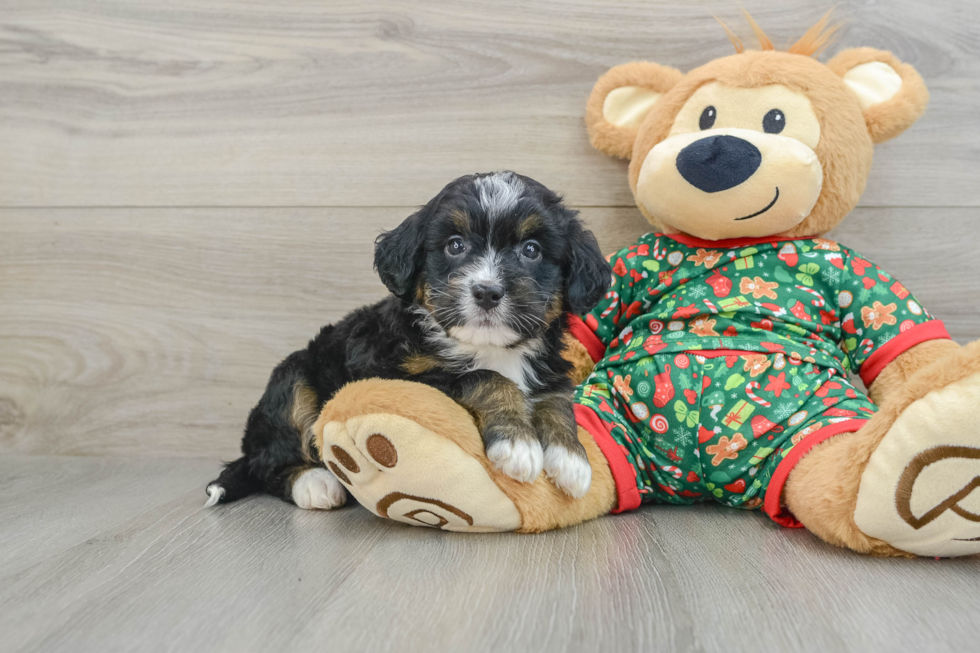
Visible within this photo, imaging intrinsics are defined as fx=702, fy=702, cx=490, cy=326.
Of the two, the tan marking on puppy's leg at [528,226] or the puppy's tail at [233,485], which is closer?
the tan marking on puppy's leg at [528,226]

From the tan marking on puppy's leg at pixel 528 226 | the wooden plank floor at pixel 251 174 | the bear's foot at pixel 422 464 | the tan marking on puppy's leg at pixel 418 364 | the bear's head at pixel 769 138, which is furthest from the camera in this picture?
the wooden plank floor at pixel 251 174

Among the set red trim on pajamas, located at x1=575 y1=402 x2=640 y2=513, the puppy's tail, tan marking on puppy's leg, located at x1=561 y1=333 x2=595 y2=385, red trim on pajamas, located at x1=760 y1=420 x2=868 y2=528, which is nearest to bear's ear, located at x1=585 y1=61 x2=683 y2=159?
tan marking on puppy's leg, located at x1=561 y1=333 x2=595 y2=385

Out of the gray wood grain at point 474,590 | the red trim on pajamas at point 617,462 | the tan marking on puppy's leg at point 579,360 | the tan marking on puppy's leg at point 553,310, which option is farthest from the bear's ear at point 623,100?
the gray wood grain at point 474,590

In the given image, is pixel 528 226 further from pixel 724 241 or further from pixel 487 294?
pixel 724 241

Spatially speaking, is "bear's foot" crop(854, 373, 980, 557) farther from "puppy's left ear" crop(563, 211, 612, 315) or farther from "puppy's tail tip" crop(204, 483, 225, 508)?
"puppy's tail tip" crop(204, 483, 225, 508)

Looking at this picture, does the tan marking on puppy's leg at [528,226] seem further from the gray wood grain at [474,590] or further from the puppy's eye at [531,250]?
the gray wood grain at [474,590]

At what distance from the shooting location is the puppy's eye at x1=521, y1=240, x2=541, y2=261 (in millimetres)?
1592

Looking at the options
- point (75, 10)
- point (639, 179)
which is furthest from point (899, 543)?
point (75, 10)

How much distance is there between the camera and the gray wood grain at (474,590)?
1073mm

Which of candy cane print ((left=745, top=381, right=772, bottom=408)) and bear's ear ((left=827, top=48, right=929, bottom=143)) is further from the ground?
bear's ear ((left=827, top=48, right=929, bottom=143))

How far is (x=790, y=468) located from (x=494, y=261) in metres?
0.82

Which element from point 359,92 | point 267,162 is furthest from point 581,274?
point 267,162

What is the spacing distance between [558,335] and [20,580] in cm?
125

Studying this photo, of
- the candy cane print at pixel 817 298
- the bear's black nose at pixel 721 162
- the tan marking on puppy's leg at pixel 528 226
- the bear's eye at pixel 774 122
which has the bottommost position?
the candy cane print at pixel 817 298
